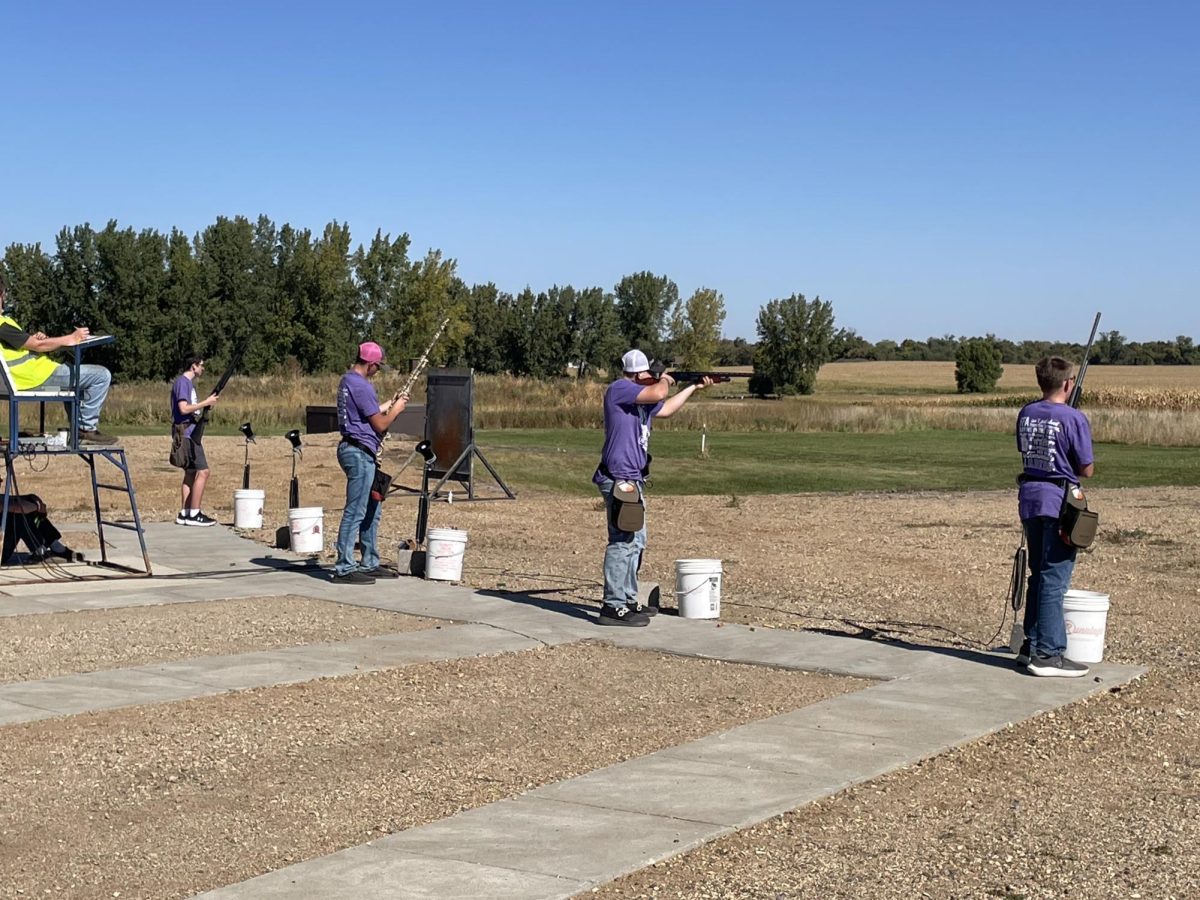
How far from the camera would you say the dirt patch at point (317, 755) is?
6039 millimetres

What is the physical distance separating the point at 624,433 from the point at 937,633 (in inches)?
114

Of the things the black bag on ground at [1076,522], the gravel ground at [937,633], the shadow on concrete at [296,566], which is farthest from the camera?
the shadow on concrete at [296,566]

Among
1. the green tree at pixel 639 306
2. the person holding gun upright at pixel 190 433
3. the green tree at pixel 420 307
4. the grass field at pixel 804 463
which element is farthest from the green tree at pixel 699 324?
the person holding gun upright at pixel 190 433

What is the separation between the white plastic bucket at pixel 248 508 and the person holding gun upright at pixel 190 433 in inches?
18.4

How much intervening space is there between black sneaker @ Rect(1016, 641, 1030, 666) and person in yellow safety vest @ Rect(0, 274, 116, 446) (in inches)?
275

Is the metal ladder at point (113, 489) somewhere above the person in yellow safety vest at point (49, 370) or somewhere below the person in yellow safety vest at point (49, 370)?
below

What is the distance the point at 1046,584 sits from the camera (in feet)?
31.5

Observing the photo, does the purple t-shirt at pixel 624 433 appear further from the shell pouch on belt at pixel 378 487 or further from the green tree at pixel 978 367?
the green tree at pixel 978 367

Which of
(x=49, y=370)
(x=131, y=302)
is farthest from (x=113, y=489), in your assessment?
(x=131, y=302)

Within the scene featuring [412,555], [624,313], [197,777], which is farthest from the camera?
[624,313]

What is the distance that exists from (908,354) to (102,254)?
110028 millimetres

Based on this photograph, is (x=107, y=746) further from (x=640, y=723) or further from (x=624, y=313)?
(x=624, y=313)

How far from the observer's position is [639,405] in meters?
11.0

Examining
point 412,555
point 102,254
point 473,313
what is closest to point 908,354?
point 473,313
